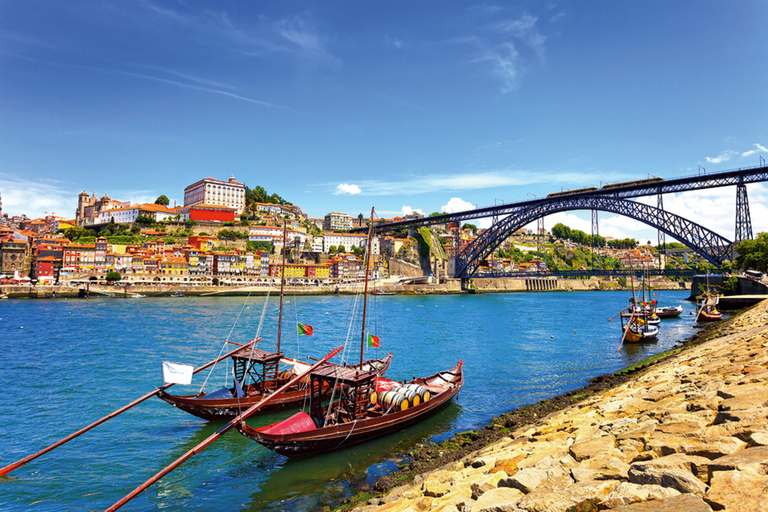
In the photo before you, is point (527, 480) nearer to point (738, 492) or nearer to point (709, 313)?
point (738, 492)

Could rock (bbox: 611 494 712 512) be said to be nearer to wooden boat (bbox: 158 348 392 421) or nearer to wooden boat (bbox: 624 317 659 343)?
wooden boat (bbox: 158 348 392 421)

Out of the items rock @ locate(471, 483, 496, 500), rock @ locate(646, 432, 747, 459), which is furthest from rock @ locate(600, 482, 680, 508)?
rock @ locate(471, 483, 496, 500)

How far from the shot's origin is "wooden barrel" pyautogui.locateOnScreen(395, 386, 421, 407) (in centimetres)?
1091

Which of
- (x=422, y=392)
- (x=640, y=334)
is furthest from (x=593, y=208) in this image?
(x=422, y=392)

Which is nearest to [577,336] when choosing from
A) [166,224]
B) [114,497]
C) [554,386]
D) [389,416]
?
[554,386]

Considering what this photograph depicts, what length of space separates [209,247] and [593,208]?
61814mm

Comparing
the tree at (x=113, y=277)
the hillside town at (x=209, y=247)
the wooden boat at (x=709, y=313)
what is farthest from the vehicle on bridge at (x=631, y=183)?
the tree at (x=113, y=277)

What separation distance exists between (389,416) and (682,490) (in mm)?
7509

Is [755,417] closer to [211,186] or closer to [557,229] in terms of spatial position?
[211,186]

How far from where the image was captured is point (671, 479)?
11.1 feet

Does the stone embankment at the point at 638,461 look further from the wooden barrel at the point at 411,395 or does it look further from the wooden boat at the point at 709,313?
the wooden boat at the point at 709,313

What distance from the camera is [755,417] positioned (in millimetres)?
4488

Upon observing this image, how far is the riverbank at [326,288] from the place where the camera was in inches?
2089

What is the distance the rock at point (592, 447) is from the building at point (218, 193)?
9709cm
